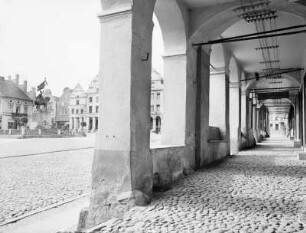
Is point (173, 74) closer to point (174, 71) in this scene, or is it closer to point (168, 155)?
point (174, 71)

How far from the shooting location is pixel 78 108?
7112 centimetres

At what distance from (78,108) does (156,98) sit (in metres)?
23.7

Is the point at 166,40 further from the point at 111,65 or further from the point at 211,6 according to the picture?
the point at 111,65

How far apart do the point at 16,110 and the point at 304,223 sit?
173 feet

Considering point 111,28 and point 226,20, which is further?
point 226,20

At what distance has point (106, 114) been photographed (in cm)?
526

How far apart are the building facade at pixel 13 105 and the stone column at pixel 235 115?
4195cm

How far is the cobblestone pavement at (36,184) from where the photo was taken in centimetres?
768

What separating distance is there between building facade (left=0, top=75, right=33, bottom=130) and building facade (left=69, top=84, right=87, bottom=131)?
17279mm

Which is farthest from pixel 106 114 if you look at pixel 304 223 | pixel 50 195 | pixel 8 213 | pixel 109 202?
pixel 50 195

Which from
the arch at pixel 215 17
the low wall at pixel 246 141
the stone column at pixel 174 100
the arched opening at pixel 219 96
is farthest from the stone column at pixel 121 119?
the low wall at pixel 246 141

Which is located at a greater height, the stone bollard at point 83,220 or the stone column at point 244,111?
the stone column at point 244,111

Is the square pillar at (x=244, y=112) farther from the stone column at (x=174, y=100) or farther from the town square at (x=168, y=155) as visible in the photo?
the stone column at (x=174, y=100)

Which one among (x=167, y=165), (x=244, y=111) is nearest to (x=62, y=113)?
(x=244, y=111)
